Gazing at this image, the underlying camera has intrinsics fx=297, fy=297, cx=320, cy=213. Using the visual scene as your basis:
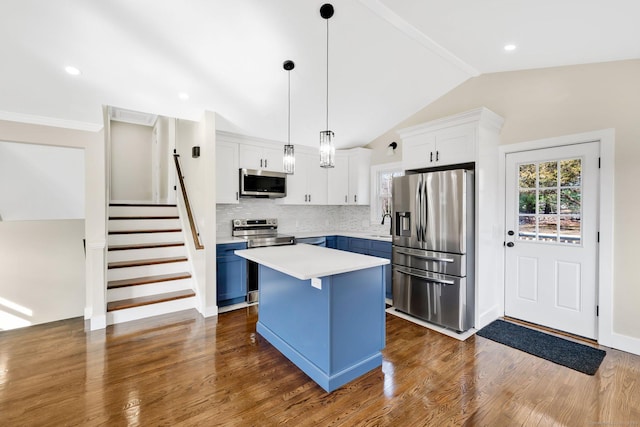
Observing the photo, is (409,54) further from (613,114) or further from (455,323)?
(455,323)

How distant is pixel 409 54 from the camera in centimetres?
311

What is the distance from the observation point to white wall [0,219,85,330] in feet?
10.4

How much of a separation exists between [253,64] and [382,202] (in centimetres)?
299

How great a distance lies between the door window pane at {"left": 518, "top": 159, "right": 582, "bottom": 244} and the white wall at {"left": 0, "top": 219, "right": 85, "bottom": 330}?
16.9 feet

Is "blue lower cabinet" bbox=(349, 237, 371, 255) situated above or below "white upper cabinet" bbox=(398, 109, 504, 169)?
below

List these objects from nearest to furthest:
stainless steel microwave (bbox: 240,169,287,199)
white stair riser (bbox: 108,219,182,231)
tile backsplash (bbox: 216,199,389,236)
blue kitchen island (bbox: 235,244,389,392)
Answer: blue kitchen island (bbox: 235,244,389,392), stainless steel microwave (bbox: 240,169,287,199), white stair riser (bbox: 108,219,182,231), tile backsplash (bbox: 216,199,389,236)

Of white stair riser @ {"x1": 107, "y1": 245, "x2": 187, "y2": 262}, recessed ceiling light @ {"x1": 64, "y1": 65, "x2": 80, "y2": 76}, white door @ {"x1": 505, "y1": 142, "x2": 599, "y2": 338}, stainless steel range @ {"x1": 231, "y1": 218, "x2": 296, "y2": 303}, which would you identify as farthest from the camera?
stainless steel range @ {"x1": 231, "y1": 218, "x2": 296, "y2": 303}

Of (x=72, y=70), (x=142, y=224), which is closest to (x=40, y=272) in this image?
(x=142, y=224)

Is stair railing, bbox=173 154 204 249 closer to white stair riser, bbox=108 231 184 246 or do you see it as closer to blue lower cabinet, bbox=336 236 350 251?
white stair riser, bbox=108 231 184 246

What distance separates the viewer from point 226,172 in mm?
4113

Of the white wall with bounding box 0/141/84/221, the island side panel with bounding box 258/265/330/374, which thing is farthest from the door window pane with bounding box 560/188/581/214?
the white wall with bounding box 0/141/84/221

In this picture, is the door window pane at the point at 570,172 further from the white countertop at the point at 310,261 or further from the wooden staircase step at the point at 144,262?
the wooden staircase step at the point at 144,262

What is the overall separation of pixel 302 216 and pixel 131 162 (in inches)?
164

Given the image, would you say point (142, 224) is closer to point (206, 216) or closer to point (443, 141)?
point (206, 216)
